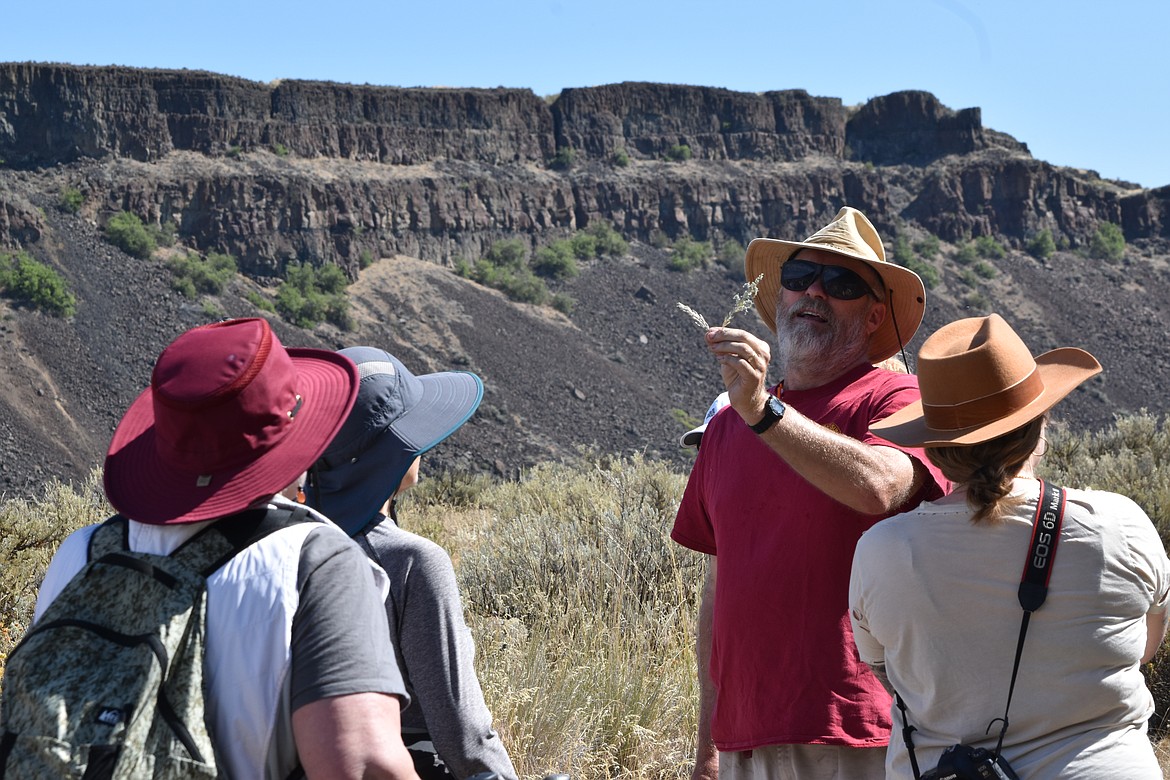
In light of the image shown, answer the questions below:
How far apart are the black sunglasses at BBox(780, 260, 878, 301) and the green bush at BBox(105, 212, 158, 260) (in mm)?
36676

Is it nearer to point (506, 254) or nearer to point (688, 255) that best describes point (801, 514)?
point (506, 254)

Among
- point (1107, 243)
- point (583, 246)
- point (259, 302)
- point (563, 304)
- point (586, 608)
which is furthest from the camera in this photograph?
point (1107, 243)

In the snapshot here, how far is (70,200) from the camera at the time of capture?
122 feet

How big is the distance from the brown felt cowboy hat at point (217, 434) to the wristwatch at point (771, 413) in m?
A: 0.96

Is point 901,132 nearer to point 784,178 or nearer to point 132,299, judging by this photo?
point 784,178

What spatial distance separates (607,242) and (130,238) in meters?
19.8

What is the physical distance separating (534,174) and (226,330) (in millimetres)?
49246

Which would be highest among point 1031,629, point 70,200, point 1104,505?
point 70,200

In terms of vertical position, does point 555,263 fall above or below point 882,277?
below

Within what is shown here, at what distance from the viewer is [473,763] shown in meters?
2.00

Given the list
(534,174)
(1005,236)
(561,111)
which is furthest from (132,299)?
(1005,236)

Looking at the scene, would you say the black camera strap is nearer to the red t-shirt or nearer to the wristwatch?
the red t-shirt

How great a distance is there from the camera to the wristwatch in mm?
2307

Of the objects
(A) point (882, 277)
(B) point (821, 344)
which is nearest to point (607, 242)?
(A) point (882, 277)
